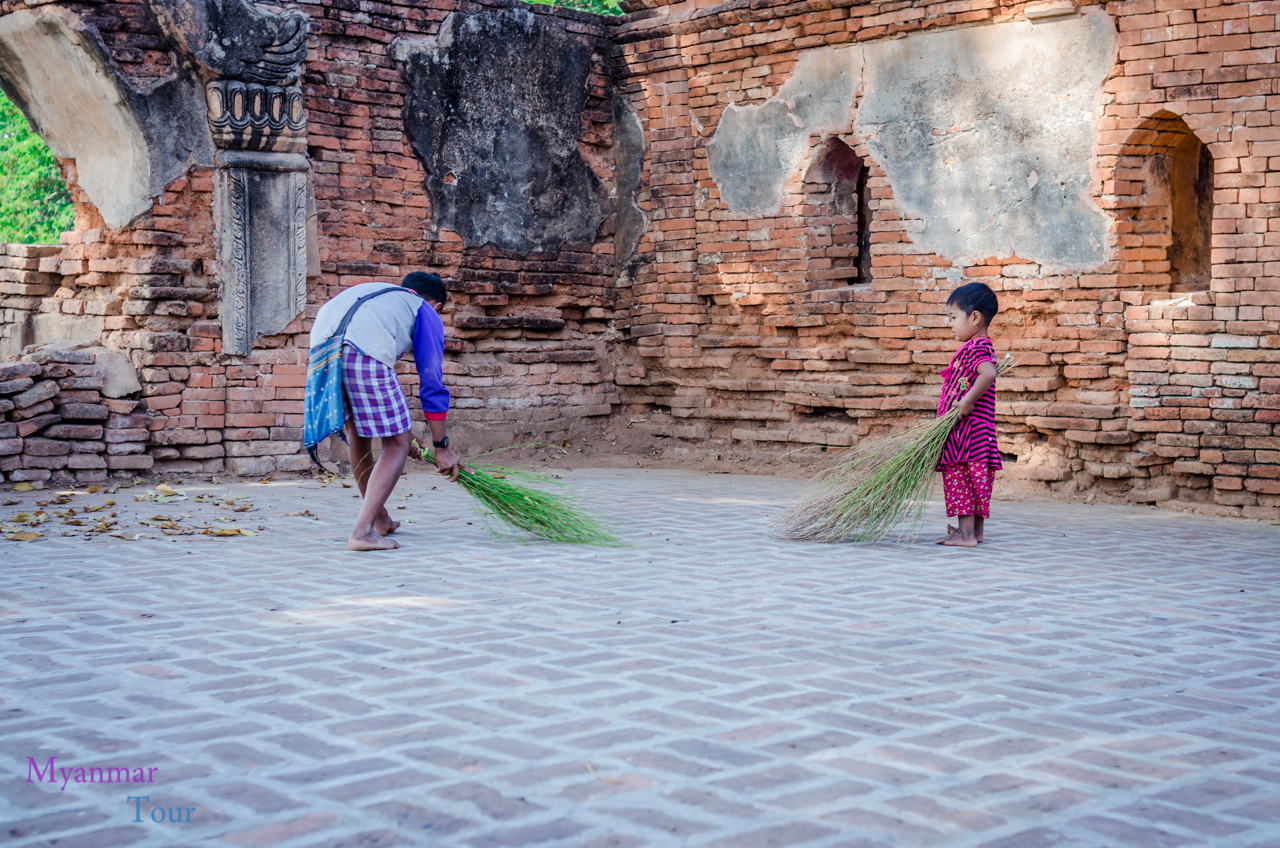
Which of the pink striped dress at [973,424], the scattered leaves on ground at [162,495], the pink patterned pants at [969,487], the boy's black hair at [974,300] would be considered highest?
the boy's black hair at [974,300]

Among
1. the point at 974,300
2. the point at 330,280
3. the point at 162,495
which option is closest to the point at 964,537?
the point at 974,300

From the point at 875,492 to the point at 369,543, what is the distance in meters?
2.57

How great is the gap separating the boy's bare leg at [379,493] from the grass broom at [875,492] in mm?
2073

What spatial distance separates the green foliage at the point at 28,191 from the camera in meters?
20.4

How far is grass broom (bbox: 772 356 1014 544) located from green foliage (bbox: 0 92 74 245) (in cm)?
1822

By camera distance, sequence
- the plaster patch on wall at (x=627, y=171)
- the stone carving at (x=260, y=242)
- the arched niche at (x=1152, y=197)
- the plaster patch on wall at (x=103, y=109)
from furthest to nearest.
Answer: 1. the plaster patch on wall at (x=627, y=171)
2. the stone carving at (x=260, y=242)
3. the plaster patch on wall at (x=103, y=109)
4. the arched niche at (x=1152, y=197)

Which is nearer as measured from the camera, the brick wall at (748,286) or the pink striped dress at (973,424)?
the pink striped dress at (973,424)

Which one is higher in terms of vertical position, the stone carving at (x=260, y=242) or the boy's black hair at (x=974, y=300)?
the stone carving at (x=260, y=242)

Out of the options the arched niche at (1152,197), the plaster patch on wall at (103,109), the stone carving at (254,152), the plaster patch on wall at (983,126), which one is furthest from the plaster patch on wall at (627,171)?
the arched niche at (1152,197)

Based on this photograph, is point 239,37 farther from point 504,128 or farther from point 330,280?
point 504,128

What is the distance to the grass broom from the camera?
6094mm

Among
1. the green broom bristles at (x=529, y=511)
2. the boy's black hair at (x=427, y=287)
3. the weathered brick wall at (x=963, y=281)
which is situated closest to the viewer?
the boy's black hair at (x=427, y=287)

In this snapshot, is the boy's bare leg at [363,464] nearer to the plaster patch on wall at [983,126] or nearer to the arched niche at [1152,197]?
the plaster patch on wall at [983,126]

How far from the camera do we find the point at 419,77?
9.89 meters
